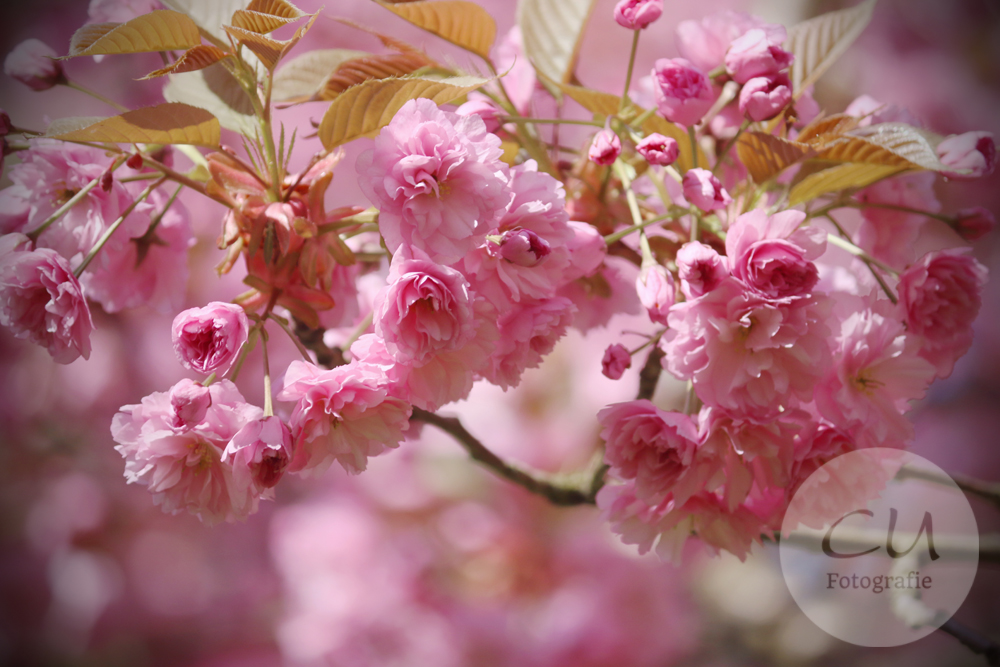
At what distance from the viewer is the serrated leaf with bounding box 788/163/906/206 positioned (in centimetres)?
45

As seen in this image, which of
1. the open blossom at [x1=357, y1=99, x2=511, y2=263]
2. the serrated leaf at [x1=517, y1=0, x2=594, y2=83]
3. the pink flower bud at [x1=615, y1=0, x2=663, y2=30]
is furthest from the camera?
the serrated leaf at [x1=517, y1=0, x2=594, y2=83]

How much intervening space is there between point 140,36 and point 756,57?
390 millimetres

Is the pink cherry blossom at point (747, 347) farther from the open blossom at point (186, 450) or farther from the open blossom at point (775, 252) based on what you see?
the open blossom at point (186, 450)

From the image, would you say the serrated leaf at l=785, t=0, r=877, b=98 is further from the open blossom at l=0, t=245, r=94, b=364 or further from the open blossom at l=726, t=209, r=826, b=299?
the open blossom at l=0, t=245, r=94, b=364

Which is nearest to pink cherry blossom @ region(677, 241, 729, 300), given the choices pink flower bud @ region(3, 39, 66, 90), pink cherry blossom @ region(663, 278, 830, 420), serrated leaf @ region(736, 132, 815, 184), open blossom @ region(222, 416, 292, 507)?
pink cherry blossom @ region(663, 278, 830, 420)

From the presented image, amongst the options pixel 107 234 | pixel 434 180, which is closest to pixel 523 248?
pixel 434 180

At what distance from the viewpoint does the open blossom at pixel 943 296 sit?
0.44 m

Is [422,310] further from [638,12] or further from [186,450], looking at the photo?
[638,12]

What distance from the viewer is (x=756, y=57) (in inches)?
A: 16.7

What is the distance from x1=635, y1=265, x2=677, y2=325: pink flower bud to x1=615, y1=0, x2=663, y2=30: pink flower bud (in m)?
0.18

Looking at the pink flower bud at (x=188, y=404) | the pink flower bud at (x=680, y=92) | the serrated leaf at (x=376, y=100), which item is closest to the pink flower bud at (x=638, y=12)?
the pink flower bud at (x=680, y=92)

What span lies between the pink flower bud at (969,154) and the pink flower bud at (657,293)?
194 millimetres

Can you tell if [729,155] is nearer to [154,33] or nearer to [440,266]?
[440,266]

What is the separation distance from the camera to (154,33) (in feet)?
1.21
